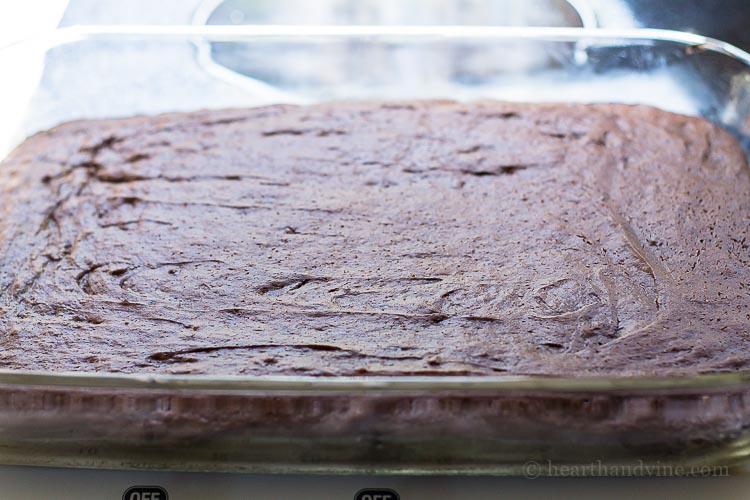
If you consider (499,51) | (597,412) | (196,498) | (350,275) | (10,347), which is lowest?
(196,498)

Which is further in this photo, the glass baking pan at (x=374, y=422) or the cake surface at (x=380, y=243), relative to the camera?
the cake surface at (x=380, y=243)

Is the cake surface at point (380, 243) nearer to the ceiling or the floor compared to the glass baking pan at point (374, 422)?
nearer to the ceiling

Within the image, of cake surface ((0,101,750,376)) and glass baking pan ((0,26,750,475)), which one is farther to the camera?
cake surface ((0,101,750,376))

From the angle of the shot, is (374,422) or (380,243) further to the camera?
(380,243)

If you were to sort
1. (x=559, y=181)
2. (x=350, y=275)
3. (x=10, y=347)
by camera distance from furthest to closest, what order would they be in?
1. (x=559, y=181)
2. (x=350, y=275)
3. (x=10, y=347)

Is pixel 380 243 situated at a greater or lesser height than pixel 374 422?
greater

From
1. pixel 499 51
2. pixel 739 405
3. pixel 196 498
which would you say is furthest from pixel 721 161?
pixel 196 498

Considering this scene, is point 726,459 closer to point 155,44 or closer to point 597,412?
point 597,412

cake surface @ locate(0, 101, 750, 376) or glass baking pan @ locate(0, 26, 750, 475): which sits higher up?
cake surface @ locate(0, 101, 750, 376)
